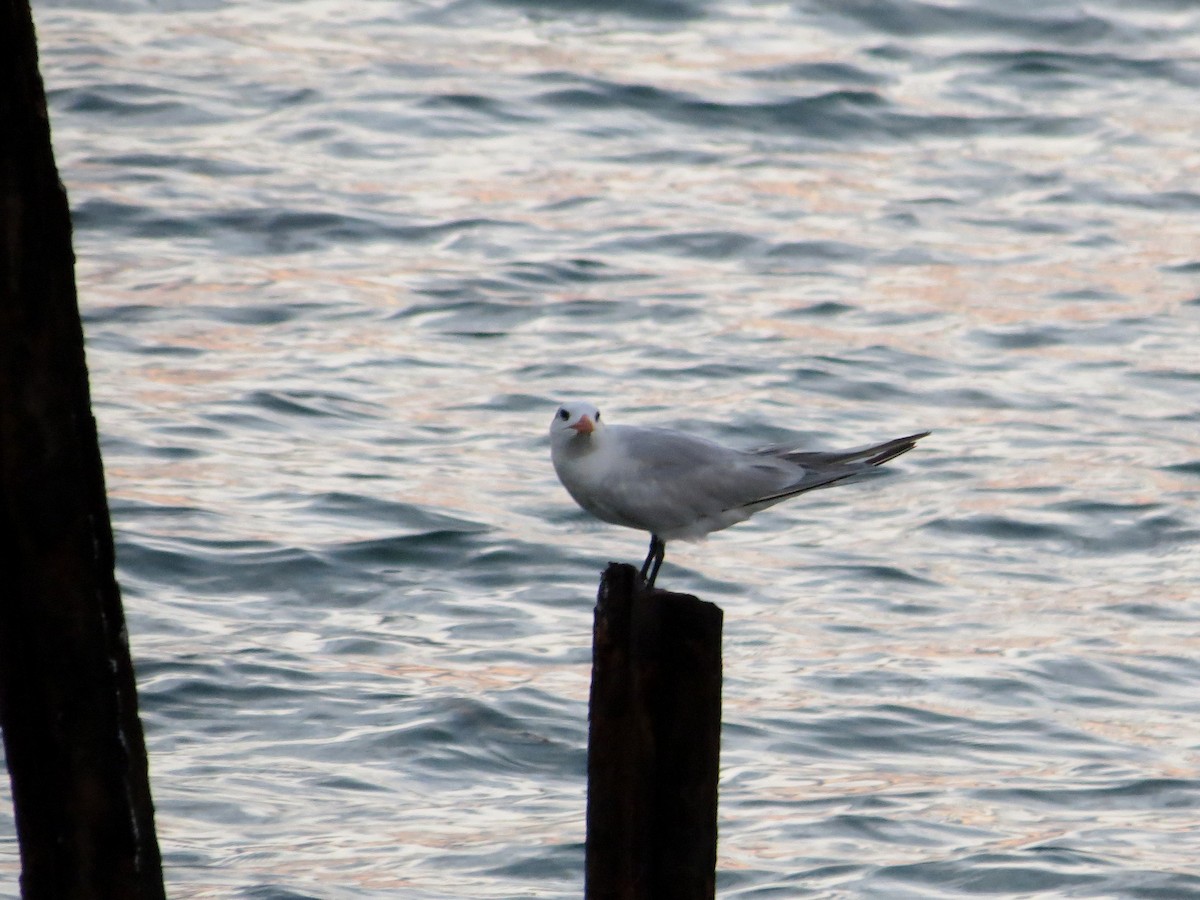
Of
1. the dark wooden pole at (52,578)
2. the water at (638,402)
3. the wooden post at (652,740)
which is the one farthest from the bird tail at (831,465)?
the dark wooden pole at (52,578)

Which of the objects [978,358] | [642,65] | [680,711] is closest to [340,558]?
[978,358]

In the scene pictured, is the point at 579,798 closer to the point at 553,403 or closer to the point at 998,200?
the point at 553,403

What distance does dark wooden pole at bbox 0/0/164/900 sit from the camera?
432cm

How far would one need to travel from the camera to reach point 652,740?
200 inches

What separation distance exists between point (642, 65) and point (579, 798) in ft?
39.8

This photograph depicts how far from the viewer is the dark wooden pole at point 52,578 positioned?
170 inches

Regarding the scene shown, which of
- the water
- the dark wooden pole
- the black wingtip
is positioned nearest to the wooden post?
the dark wooden pole

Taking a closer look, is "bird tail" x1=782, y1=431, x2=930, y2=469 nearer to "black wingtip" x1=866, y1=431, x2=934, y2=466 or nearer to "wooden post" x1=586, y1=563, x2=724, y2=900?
"black wingtip" x1=866, y1=431, x2=934, y2=466

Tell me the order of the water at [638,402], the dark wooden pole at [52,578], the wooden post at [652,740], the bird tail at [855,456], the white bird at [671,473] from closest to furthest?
the dark wooden pole at [52,578] < the wooden post at [652,740] < the white bird at [671,473] < the bird tail at [855,456] < the water at [638,402]

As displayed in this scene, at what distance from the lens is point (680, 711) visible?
16.6 ft

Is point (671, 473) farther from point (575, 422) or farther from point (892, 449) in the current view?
point (892, 449)

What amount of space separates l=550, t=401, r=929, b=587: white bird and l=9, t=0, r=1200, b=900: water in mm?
2142

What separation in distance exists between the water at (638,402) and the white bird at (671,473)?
7.03 ft

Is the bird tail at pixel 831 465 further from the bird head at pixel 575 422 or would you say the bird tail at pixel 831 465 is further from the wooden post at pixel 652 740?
the wooden post at pixel 652 740
